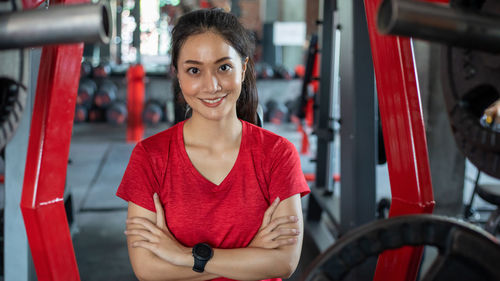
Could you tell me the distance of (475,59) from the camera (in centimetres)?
69

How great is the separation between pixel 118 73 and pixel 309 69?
4.24 meters

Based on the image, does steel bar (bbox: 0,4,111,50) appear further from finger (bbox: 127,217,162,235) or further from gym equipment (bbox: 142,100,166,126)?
gym equipment (bbox: 142,100,166,126)

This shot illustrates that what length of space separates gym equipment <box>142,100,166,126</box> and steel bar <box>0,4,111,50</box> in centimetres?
602

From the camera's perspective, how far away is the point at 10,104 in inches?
28.1

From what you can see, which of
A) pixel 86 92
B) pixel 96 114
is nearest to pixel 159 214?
pixel 86 92

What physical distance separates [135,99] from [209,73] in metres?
4.49

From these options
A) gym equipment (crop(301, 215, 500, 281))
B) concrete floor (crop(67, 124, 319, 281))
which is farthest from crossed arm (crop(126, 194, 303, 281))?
concrete floor (crop(67, 124, 319, 281))

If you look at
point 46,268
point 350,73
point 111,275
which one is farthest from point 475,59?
point 111,275

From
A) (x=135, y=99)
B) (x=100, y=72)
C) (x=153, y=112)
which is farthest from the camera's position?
(x=100, y=72)

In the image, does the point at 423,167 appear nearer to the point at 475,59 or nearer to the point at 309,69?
the point at 475,59

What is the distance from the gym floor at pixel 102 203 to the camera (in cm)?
246

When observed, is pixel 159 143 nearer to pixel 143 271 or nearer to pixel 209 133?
pixel 209 133

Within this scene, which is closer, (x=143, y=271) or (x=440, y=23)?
(x=440, y=23)

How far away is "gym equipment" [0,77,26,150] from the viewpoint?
2.25 ft
